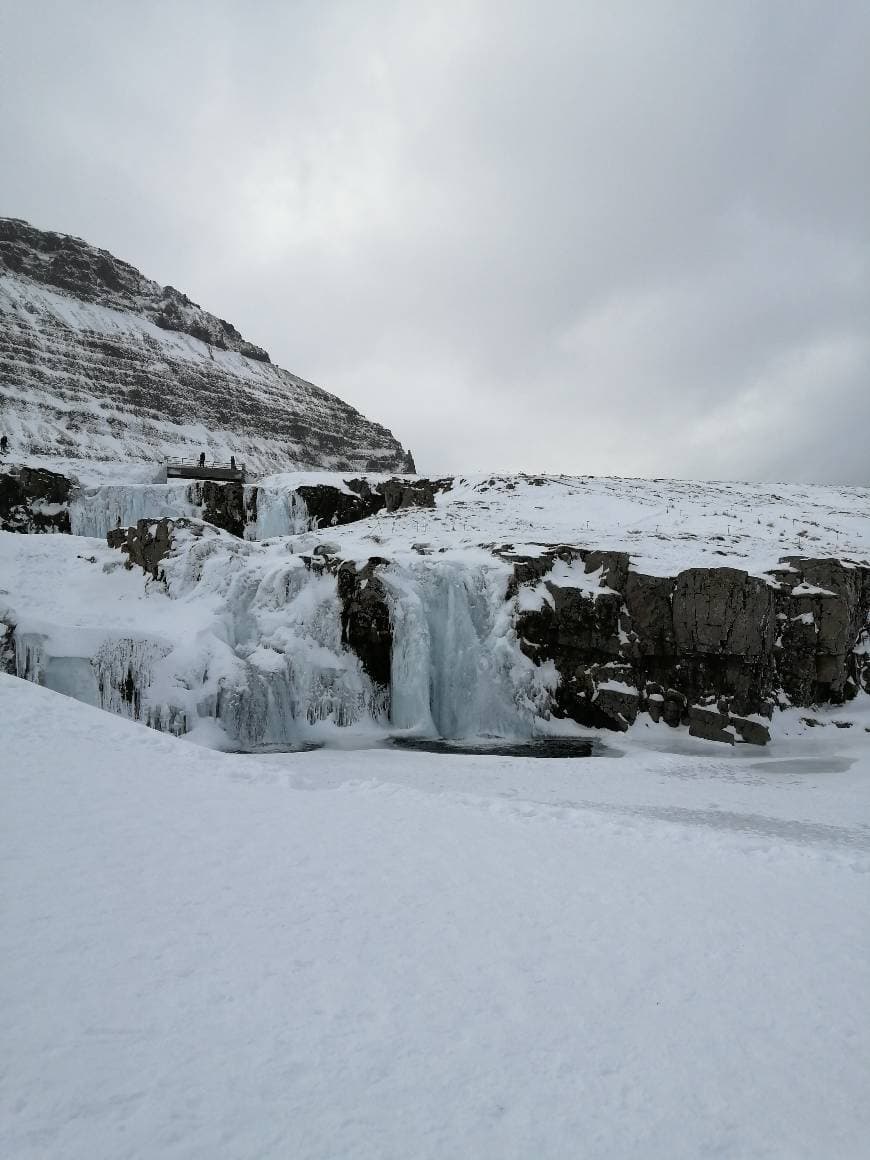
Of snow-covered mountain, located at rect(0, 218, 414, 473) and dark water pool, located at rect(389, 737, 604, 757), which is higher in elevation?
snow-covered mountain, located at rect(0, 218, 414, 473)

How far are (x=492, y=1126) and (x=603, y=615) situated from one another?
48.1 ft

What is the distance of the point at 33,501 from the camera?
29.0m

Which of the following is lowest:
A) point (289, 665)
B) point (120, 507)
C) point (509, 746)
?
point (509, 746)

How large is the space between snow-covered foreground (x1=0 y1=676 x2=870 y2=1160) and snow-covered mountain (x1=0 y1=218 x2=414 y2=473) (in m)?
50.9

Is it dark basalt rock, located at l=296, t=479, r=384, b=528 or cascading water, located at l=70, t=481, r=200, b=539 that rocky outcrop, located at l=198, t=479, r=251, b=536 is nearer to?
cascading water, located at l=70, t=481, r=200, b=539

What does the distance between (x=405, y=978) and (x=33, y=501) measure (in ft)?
107

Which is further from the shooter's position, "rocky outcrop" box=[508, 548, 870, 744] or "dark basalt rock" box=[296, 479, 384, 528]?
"dark basalt rock" box=[296, 479, 384, 528]

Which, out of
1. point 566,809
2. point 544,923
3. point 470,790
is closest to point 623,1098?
point 544,923

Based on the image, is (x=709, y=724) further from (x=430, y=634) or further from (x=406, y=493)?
(x=406, y=493)

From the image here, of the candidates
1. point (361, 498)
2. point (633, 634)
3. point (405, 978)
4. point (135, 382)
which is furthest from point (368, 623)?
point (135, 382)

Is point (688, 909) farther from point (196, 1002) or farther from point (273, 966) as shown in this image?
point (196, 1002)

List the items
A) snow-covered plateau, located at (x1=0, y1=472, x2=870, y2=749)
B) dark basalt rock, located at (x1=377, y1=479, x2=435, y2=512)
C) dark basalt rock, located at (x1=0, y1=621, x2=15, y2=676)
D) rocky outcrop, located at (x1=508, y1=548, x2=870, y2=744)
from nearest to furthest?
1. dark basalt rock, located at (x1=0, y1=621, x2=15, y2=676)
2. snow-covered plateau, located at (x1=0, y1=472, x2=870, y2=749)
3. rocky outcrop, located at (x1=508, y1=548, x2=870, y2=744)
4. dark basalt rock, located at (x1=377, y1=479, x2=435, y2=512)

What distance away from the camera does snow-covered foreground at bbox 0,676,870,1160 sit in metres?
2.51

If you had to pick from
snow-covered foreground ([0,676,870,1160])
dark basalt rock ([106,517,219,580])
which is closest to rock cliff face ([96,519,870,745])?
dark basalt rock ([106,517,219,580])
